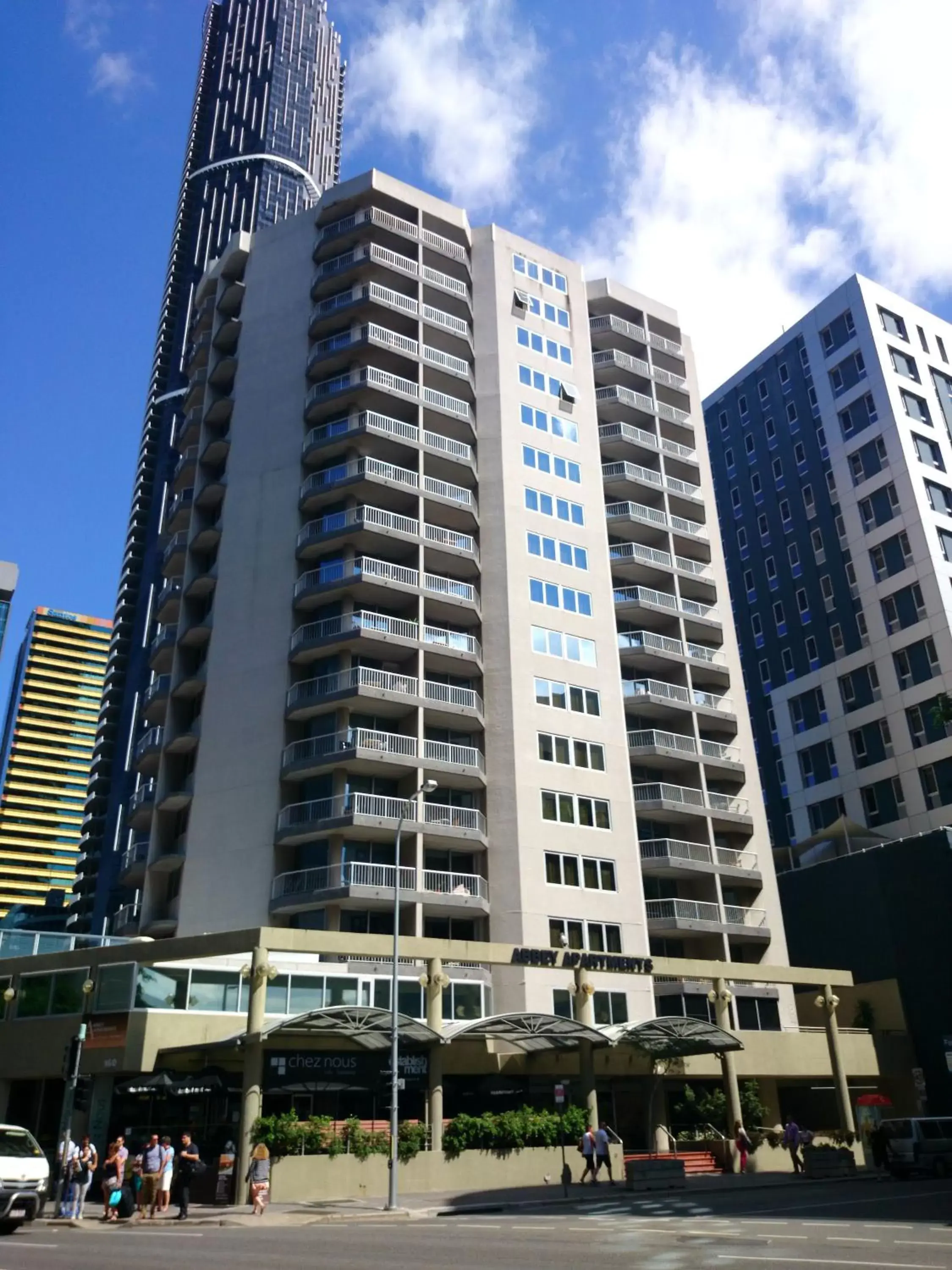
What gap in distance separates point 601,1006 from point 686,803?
42.3 ft

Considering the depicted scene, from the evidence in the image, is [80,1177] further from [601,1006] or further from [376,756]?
[601,1006]

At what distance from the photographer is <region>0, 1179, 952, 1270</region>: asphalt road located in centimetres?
1440

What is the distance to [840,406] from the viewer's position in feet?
244

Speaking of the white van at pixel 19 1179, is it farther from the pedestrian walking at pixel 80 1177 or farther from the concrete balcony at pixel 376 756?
the concrete balcony at pixel 376 756

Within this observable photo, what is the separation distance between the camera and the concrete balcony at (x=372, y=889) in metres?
39.7

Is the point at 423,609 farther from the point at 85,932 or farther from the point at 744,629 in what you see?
the point at 85,932

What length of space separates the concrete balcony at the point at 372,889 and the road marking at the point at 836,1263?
86.3 feet

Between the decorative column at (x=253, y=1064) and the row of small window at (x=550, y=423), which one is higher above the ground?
the row of small window at (x=550, y=423)

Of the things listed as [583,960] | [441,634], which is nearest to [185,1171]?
[583,960]

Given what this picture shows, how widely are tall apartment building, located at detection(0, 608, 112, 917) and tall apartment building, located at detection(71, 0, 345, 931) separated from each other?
266 ft

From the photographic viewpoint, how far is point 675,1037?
37281 mm

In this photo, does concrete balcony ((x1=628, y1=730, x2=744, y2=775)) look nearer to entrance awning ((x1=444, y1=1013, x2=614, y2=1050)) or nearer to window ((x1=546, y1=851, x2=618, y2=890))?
window ((x1=546, y1=851, x2=618, y2=890))

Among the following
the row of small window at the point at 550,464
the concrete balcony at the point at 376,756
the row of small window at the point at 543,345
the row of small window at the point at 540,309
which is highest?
the row of small window at the point at 540,309

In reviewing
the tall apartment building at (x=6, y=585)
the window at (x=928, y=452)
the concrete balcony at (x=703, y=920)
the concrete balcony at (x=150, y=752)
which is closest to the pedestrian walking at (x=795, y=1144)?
the concrete balcony at (x=703, y=920)
